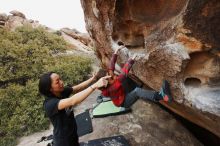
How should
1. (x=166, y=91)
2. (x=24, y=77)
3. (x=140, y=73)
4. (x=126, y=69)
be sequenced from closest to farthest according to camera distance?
(x=166, y=91) → (x=126, y=69) → (x=140, y=73) → (x=24, y=77)

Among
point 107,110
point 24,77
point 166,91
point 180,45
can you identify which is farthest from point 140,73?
point 24,77

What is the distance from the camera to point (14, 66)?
16.1 metres

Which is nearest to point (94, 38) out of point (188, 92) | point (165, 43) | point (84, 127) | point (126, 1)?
point (126, 1)

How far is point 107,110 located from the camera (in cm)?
952

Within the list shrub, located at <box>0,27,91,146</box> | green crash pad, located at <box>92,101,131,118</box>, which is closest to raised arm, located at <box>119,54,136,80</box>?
green crash pad, located at <box>92,101,131,118</box>

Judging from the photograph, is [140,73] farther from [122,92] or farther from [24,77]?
[24,77]

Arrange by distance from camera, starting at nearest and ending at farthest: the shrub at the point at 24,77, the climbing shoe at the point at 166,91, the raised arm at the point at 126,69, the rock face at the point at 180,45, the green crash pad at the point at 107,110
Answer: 1. the rock face at the point at 180,45
2. the climbing shoe at the point at 166,91
3. the raised arm at the point at 126,69
4. the green crash pad at the point at 107,110
5. the shrub at the point at 24,77

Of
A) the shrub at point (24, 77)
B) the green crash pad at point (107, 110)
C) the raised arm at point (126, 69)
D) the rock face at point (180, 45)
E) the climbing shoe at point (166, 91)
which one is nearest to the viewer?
the rock face at point (180, 45)

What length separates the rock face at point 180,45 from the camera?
4188mm

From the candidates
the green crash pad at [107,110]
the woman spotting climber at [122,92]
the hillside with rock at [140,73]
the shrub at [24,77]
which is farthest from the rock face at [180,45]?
the shrub at [24,77]

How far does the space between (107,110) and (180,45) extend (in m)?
5.54

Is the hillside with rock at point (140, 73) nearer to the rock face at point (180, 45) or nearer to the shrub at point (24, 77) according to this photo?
the rock face at point (180, 45)

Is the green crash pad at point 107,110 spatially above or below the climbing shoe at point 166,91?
below

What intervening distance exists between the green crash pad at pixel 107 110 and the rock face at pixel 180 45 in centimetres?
295
